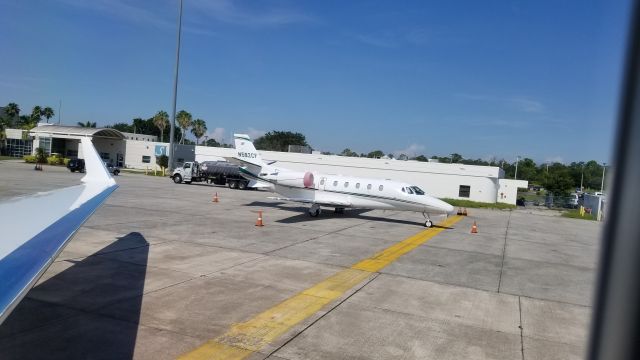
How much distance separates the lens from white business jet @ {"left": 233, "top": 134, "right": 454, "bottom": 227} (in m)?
23.7

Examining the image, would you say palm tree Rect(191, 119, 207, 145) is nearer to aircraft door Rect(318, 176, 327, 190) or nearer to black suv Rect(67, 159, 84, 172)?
black suv Rect(67, 159, 84, 172)

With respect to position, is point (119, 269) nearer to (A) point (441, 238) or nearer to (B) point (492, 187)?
(A) point (441, 238)

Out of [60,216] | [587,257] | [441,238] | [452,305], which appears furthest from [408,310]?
[587,257]

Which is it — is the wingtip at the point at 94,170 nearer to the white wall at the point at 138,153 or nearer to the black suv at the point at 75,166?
the black suv at the point at 75,166

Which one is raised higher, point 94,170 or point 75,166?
point 94,170

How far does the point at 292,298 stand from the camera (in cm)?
1020

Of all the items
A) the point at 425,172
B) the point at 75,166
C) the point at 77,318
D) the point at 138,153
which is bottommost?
the point at 77,318

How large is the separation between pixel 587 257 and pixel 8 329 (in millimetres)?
19887

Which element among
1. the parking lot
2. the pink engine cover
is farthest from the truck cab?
the parking lot

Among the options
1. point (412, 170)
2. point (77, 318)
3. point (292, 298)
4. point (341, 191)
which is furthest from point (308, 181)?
Answer: point (412, 170)

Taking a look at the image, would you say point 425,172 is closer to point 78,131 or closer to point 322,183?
point 322,183

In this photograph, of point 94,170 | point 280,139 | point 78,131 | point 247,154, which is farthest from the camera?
point 280,139

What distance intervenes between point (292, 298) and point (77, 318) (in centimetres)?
414

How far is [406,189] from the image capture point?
2381 centimetres
